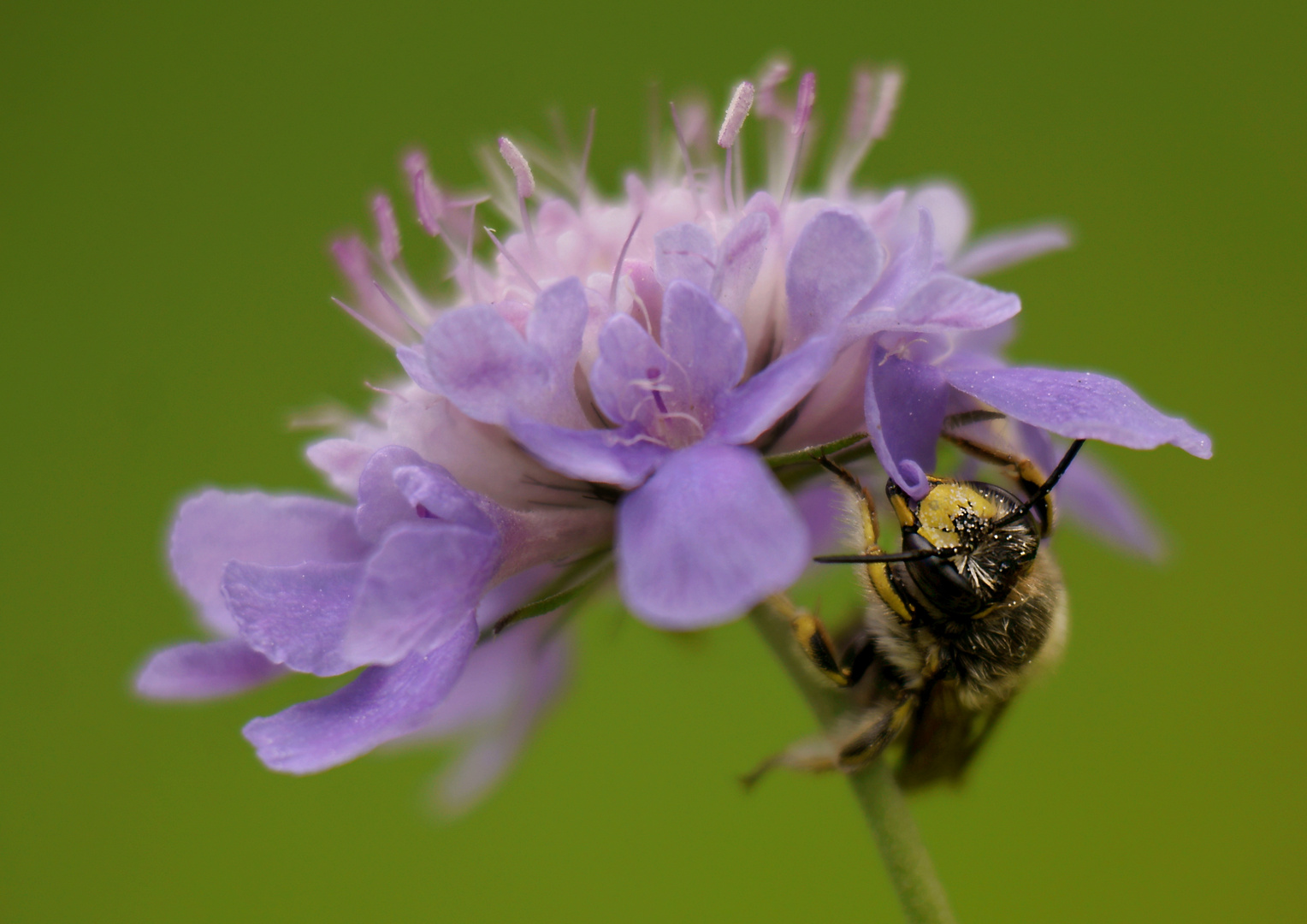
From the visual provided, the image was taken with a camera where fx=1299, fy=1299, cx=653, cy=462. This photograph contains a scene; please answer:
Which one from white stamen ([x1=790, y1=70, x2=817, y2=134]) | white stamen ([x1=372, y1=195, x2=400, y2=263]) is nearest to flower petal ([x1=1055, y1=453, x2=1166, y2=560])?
white stamen ([x1=790, y1=70, x2=817, y2=134])

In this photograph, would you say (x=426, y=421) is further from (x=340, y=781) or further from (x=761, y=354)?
(x=340, y=781)

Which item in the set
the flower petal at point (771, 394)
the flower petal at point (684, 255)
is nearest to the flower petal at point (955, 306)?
the flower petal at point (771, 394)

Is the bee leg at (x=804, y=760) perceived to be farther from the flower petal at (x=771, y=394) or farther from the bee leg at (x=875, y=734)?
the flower petal at (x=771, y=394)

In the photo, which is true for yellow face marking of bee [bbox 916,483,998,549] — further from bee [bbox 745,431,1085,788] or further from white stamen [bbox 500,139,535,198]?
white stamen [bbox 500,139,535,198]

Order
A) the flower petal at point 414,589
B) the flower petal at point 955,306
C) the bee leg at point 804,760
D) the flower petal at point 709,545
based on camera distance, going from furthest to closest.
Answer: the bee leg at point 804,760 → the flower petal at point 955,306 → the flower petal at point 414,589 → the flower petal at point 709,545

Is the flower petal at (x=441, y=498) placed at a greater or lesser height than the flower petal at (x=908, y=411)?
greater
